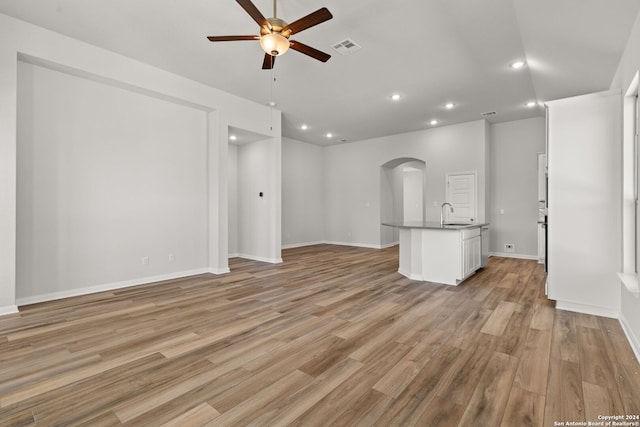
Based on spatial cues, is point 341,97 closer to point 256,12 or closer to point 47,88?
point 256,12

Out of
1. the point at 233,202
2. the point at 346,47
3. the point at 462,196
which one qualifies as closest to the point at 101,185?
the point at 233,202

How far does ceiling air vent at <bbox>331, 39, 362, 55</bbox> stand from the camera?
12.4 ft

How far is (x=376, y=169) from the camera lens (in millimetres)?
8930

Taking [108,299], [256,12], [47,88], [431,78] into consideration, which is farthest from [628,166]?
[47,88]

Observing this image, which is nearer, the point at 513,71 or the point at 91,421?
the point at 91,421

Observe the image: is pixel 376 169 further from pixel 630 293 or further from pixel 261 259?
pixel 630 293

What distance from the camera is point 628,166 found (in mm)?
2930

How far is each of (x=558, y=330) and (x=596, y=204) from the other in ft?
4.65

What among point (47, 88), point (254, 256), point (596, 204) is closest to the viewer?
point (596, 204)

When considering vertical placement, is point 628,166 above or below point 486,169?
below

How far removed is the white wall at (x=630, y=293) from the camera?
2.44 metres

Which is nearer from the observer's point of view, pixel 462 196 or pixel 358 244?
pixel 462 196

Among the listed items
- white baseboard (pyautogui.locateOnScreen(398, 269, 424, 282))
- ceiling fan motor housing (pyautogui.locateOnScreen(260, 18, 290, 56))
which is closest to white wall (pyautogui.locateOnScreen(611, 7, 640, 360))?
white baseboard (pyautogui.locateOnScreen(398, 269, 424, 282))

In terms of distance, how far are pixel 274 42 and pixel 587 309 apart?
4240 millimetres
